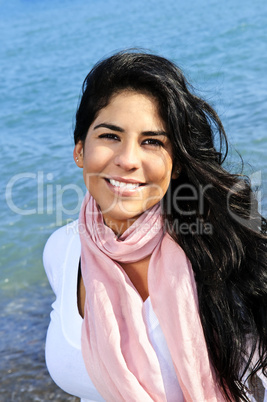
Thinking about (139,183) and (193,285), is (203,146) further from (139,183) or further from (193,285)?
(193,285)

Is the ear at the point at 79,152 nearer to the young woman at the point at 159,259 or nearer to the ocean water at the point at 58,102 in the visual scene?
the young woman at the point at 159,259

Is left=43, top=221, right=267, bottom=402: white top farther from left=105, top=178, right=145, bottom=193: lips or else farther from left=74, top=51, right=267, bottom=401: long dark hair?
left=105, top=178, right=145, bottom=193: lips

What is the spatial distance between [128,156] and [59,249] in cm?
77

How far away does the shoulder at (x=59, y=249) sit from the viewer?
8.90 ft

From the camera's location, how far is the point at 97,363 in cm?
233

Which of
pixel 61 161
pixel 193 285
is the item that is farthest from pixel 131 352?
pixel 61 161

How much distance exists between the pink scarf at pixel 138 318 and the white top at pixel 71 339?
0.16 ft

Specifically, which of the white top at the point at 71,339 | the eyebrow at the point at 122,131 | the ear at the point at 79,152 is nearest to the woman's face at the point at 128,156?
the eyebrow at the point at 122,131

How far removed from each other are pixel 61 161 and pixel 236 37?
598 cm

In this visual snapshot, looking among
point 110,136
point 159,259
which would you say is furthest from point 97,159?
point 159,259

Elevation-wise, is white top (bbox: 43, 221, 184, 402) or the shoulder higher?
the shoulder

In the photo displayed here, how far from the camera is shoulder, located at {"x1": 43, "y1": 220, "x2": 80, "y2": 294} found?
2713 millimetres

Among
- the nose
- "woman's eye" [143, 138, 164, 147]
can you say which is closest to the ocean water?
"woman's eye" [143, 138, 164, 147]

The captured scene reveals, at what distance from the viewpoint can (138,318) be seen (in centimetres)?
230
